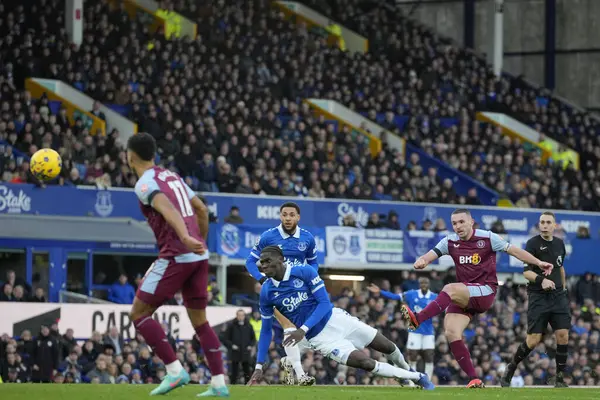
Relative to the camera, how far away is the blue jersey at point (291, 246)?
16.1 metres

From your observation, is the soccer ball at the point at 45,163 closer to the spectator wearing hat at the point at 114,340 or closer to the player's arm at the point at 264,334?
the player's arm at the point at 264,334

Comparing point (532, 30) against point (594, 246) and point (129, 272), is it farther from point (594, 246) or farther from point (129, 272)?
point (129, 272)

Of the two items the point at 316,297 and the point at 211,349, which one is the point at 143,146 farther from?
the point at 316,297

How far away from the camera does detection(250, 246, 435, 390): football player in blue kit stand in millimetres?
13508

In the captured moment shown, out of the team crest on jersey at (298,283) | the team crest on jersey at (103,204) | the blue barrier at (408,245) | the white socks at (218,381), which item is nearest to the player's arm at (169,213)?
the white socks at (218,381)

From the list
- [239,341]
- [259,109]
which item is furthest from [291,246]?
[259,109]

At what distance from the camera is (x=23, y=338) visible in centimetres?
2273

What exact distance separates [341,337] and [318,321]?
16.1 inches

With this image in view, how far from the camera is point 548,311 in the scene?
17219mm

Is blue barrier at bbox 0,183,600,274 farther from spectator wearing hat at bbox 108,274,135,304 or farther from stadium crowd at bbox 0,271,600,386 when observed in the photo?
spectator wearing hat at bbox 108,274,135,304

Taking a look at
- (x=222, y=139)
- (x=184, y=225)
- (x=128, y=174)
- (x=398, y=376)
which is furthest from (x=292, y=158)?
(x=184, y=225)

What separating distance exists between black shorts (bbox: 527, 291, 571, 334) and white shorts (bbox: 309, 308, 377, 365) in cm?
335

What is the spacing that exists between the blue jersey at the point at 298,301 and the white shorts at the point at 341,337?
81mm

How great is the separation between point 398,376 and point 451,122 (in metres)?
27.1
